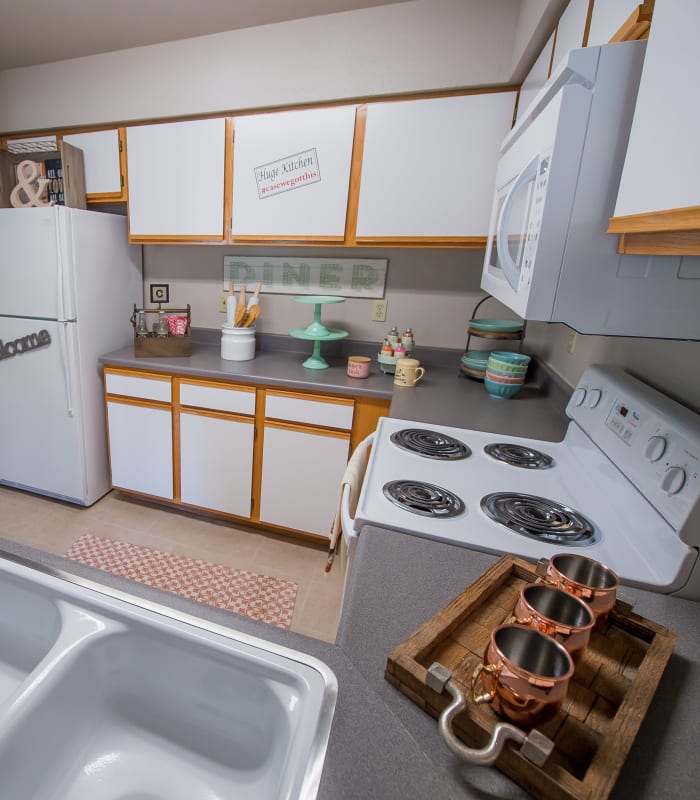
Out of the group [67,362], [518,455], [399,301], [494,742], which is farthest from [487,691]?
[67,362]

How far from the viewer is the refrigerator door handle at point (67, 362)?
6.81 feet

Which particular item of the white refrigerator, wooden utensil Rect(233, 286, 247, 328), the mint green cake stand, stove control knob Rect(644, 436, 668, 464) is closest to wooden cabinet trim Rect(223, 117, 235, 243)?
wooden utensil Rect(233, 286, 247, 328)

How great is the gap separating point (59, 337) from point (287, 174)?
134cm

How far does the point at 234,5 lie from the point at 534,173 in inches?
66.5

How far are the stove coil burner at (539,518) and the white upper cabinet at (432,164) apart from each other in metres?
1.32

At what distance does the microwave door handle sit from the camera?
0.95 metres

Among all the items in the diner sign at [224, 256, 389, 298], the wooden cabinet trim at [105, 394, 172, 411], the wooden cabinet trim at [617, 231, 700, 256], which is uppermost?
the wooden cabinet trim at [617, 231, 700, 256]

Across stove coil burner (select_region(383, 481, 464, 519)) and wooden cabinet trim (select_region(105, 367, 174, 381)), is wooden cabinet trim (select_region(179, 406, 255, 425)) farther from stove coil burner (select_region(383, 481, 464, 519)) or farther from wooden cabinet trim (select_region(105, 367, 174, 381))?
stove coil burner (select_region(383, 481, 464, 519))

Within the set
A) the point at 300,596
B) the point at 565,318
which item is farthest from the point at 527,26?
the point at 300,596

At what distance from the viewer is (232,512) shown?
7.32 ft

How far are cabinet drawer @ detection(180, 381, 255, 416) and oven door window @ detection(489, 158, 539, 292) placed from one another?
1.28 metres

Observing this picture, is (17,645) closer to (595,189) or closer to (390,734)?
(390,734)

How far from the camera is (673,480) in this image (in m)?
0.75

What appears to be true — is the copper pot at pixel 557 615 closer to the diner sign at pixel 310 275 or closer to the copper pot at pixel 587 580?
the copper pot at pixel 587 580
